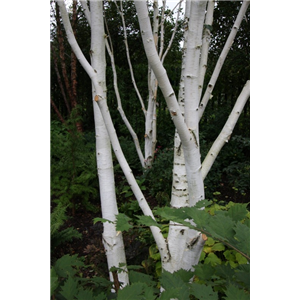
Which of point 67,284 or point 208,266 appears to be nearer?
point 67,284

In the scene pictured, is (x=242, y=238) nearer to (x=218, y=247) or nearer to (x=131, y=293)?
(x=131, y=293)

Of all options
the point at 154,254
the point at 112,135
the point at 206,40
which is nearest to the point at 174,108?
the point at 112,135

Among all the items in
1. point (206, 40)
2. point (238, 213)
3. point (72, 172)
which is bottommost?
point (72, 172)

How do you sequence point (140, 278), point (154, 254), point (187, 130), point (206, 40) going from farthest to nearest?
point (154, 254)
point (206, 40)
point (187, 130)
point (140, 278)

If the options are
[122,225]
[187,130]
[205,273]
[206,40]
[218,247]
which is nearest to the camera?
[122,225]

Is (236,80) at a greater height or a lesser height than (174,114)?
greater

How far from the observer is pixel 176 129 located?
155 centimetres

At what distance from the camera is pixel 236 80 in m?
6.44

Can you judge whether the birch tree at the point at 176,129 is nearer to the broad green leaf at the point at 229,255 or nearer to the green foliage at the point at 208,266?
the green foliage at the point at 208,266

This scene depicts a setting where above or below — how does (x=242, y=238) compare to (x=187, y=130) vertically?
below
